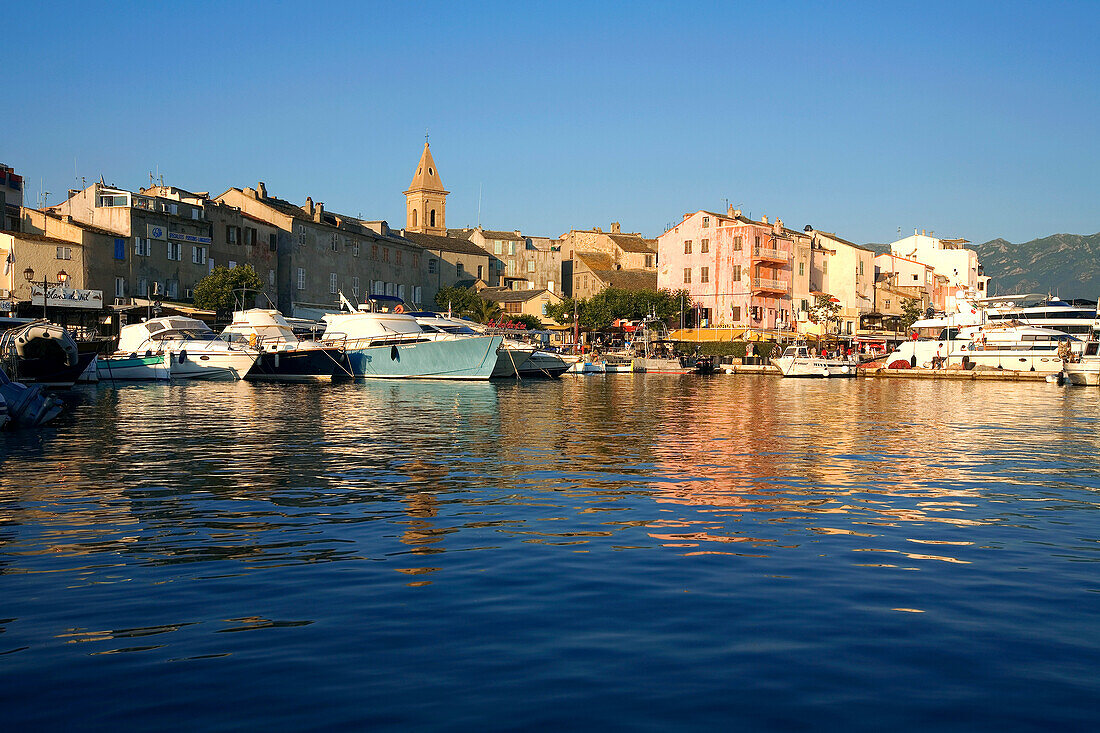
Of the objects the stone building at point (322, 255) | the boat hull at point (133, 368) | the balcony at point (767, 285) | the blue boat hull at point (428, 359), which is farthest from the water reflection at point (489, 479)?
the balcony at point (767, 285)

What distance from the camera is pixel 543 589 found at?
8812 mm

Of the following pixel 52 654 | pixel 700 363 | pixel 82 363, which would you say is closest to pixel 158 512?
pixel 52 654

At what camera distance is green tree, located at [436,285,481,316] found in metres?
97.1

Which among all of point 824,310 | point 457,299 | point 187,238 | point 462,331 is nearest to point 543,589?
point 462,331

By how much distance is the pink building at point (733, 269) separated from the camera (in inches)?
3792

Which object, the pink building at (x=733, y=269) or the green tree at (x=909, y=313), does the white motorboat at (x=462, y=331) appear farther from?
the green tree at (x=909, y=313)

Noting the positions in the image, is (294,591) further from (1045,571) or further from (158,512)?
(1045,571)

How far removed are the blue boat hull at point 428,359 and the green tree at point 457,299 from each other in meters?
42.8

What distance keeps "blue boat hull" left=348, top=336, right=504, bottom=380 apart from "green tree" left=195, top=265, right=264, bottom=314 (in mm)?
15896

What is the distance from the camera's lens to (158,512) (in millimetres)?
12742

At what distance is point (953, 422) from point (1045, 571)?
21.3 m

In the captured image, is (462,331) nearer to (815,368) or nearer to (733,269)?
(815,368)

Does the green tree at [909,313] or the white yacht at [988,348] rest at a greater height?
the green tree at [909,313]

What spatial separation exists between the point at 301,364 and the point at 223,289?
17.9 m
